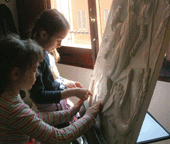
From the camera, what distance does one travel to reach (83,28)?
2.10 meters

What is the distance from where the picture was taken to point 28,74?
34.5 inches

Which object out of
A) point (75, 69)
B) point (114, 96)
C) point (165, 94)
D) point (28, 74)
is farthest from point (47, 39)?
point (75, 69)

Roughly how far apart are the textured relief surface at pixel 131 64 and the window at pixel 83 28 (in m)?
0.81

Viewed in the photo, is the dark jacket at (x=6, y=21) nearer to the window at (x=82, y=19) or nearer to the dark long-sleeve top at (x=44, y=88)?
the window at (x=82, y=19)

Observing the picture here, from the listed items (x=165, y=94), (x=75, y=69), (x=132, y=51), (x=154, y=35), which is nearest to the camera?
(x=154, y=35)

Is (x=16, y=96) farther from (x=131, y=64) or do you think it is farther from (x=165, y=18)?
(x=165, y=18)

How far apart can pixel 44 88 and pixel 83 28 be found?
1087mm

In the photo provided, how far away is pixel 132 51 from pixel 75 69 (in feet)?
5.10

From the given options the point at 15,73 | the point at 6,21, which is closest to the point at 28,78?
the point at 15,73

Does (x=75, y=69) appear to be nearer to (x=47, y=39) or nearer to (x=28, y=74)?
(x=47, y=39)

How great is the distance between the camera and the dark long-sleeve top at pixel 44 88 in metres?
1.16

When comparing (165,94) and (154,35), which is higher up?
(154,35)

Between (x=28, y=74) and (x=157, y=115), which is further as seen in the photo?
(x=157, y=115)

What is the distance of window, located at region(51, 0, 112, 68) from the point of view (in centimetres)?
184
